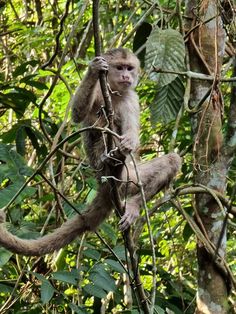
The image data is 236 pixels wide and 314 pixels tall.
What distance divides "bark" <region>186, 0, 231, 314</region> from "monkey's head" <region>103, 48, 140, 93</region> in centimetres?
52

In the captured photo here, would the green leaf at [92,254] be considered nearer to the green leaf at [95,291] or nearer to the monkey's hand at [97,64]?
the green leaf at [95,291]

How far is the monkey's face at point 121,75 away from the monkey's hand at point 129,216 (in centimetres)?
102

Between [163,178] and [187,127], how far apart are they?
1834mm

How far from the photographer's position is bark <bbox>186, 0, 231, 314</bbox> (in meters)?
4.35

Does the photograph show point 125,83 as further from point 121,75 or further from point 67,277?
point 67,277

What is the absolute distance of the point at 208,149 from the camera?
186 inches

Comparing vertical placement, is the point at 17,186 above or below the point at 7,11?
below

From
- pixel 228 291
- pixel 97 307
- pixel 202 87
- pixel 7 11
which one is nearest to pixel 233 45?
pixel 202 87

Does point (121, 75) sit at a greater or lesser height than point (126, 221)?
greater

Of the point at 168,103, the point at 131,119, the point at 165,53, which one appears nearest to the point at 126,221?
the point at 131,119

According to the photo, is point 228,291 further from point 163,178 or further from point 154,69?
point 154,69

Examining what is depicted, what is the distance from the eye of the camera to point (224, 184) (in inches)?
183

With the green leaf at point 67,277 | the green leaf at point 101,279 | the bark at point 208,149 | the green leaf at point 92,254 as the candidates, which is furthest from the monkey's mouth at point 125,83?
the green leaf at point 67,277

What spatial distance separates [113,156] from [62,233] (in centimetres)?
72
